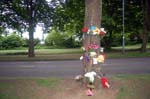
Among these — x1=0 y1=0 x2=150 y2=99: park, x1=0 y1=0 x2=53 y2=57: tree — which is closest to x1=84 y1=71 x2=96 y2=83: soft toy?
x1=0 y1=0 x2=150 y2=99: park

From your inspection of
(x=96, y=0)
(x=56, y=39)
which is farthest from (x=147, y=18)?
(x=56, y=39)

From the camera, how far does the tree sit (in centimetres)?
3278

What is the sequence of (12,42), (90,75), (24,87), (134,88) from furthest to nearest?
1. (12,42)
2. (24,87)
3. (134,88)
4. (90,75)

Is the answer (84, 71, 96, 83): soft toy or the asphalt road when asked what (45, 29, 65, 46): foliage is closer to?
the asphalt road

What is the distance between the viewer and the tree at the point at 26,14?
3278 cm

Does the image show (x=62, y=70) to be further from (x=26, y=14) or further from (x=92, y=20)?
(x=26, y=14)

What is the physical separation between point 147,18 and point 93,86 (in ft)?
81.6

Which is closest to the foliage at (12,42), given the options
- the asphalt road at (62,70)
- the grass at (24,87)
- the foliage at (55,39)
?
the foliage at (55,39)

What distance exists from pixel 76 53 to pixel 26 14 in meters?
7.70

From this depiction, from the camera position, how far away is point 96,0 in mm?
9375

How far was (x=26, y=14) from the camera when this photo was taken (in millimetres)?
33062

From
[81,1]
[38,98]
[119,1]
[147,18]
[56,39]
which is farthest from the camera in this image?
[56,39]

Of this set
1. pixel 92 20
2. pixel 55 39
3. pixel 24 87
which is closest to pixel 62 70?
pixel 24 87

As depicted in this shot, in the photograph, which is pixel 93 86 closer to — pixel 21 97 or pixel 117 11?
pixel 21 97
